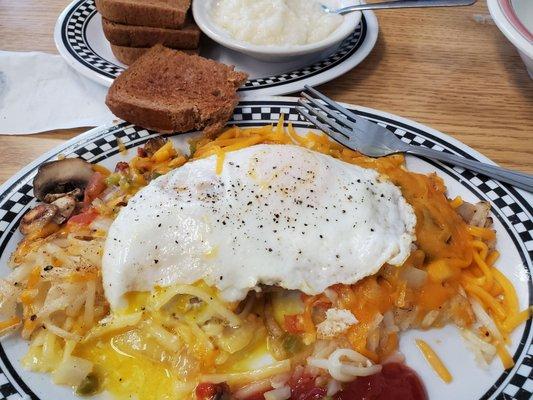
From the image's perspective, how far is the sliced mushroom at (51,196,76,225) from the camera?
7.93ft

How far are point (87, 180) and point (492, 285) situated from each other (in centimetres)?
191

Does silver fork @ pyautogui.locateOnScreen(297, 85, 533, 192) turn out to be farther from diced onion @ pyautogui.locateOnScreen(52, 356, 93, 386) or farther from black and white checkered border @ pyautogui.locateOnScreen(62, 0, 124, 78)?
diced onion @ pyautogui.locateOnScreen(52, 356, 93, 386)

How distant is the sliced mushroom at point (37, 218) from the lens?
233cm

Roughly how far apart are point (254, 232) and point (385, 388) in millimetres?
752

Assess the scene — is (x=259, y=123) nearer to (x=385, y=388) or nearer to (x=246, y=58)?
(x=246, y=58)

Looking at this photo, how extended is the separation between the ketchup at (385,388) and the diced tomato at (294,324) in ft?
0.90

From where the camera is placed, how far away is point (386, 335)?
212 centimetres

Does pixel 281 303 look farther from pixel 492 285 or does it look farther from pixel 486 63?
pixel 486 63

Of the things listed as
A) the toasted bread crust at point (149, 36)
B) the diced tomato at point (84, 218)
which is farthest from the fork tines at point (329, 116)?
the diced tomato at point (84, 218)

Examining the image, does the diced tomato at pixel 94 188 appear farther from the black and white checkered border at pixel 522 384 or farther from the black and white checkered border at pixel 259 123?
the black and white checkered border at pixel 522 384

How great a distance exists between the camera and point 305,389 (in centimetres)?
201

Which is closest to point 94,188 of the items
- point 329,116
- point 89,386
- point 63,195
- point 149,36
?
point 63,195

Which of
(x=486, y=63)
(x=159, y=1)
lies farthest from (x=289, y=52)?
(x=486, y=63)

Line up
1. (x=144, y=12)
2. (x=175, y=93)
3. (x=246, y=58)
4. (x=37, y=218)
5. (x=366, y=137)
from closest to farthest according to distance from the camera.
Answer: (x=37, y=218)
(x=366, y=137)
(x=175, y=93)
(x=144, y=12)
(x=246, y=58)
